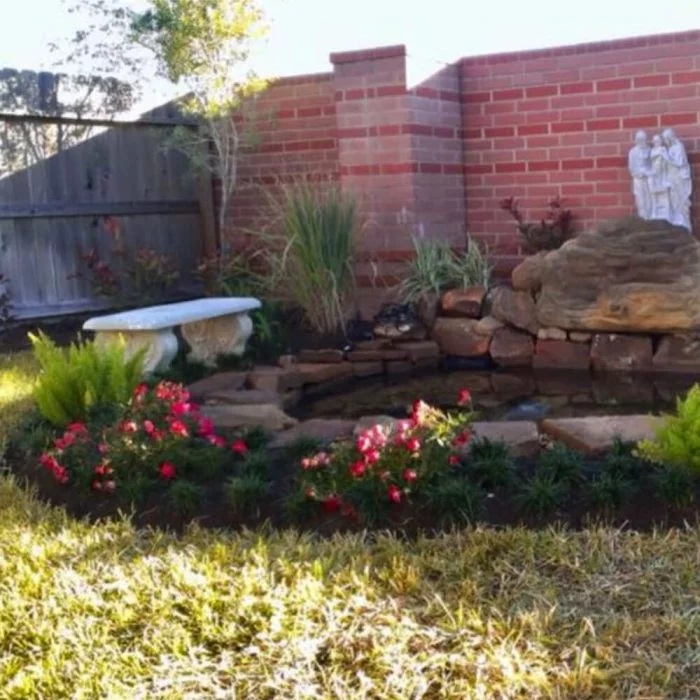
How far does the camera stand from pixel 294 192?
8.02 metres

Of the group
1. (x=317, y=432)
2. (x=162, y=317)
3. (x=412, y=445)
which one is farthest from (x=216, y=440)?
(x=162, y=317)

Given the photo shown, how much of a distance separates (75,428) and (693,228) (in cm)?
510

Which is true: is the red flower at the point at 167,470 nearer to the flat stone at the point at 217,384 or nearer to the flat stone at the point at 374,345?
the flat stone at the point at 217,384

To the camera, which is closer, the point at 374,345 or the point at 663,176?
the point at 374,345

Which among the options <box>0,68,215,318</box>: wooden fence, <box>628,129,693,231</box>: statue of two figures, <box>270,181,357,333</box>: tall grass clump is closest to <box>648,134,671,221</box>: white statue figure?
<box>628,129,693,231</box>: statue of two figures

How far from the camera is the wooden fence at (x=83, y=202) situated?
835 centimetres

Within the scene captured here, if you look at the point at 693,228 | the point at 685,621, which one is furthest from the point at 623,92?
the point at 685,621

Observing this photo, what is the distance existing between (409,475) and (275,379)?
294 centimetres

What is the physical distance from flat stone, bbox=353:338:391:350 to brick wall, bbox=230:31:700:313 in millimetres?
1002

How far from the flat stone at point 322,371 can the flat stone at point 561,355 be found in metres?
1.25

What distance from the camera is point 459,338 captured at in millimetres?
7406

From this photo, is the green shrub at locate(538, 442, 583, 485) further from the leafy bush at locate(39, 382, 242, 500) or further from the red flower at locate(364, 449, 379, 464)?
the leafy bush at locate(39, 382, 242, 500)

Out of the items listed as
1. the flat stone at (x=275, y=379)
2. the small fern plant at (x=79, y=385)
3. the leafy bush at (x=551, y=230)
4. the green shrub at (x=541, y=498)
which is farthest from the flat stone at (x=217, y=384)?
the leafy bush at (x=551, y=230)

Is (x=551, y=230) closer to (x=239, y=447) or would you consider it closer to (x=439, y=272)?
(x=439, y=272)
